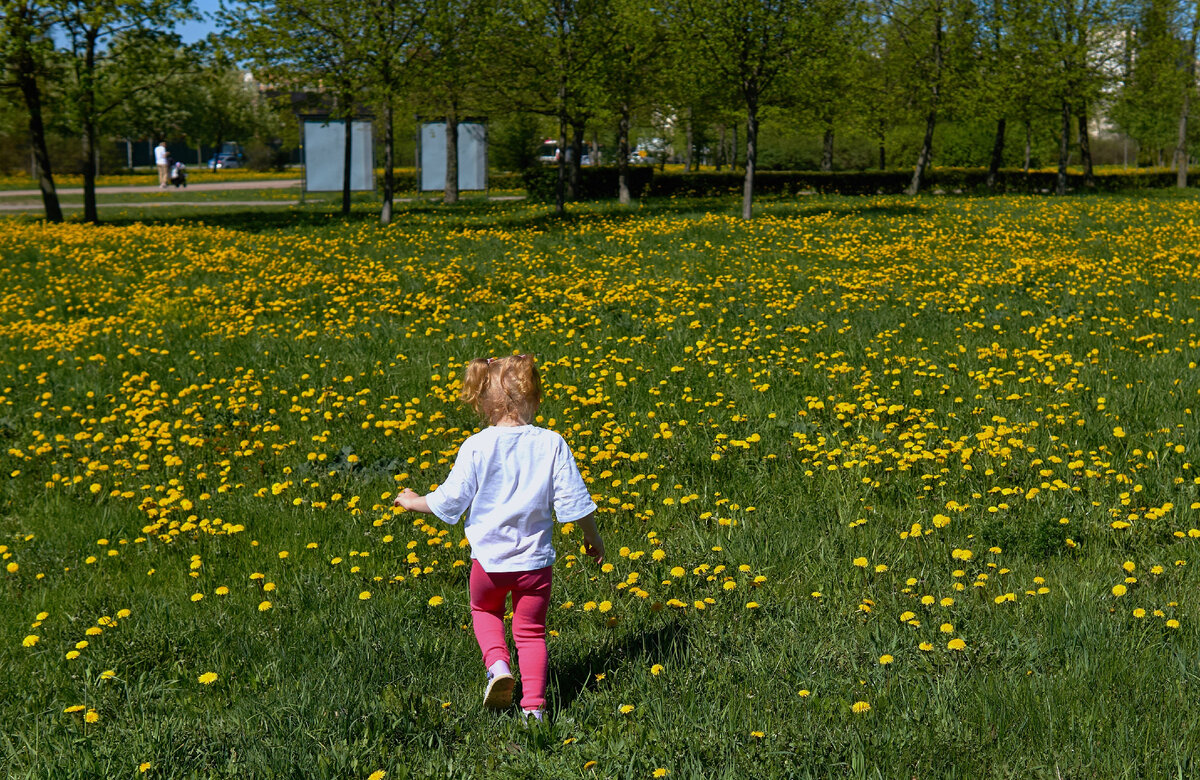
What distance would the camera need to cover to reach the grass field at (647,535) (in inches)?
117

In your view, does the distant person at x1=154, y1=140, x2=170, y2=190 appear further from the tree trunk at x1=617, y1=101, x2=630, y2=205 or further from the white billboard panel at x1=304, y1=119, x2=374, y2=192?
the tree trunk at x1=617, y1=101, x2=630, y2=205

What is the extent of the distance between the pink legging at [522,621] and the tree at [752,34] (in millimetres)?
17507

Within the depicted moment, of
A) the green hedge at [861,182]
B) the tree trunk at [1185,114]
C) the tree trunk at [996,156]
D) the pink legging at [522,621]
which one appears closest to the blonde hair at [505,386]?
the pink legging at [522,621]

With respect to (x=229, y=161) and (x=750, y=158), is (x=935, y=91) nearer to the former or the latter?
(x=750, y=158)

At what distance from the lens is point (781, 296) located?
10867 millimetres

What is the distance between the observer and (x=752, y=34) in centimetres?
1953

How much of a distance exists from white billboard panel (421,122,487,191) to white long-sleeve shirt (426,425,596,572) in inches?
1271

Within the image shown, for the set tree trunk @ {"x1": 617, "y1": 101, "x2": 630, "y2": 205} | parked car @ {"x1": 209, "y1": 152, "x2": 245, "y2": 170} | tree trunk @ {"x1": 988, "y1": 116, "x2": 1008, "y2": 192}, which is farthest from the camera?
parked car @ {"x1": 209, "y1": 152, "x2": 245, "y2": 170}

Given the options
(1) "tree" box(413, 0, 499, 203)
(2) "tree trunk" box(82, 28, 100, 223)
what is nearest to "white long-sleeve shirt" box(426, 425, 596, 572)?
(1) "tree" box(413, 0, 499, 203)

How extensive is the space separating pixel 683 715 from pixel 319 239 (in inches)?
616

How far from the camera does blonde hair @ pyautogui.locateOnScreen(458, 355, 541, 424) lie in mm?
3176

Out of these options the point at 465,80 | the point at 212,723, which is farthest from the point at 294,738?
the point at 465,80

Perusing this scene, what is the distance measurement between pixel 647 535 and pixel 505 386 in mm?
1762

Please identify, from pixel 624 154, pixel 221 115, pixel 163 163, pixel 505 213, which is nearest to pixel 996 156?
pixel 624 154
